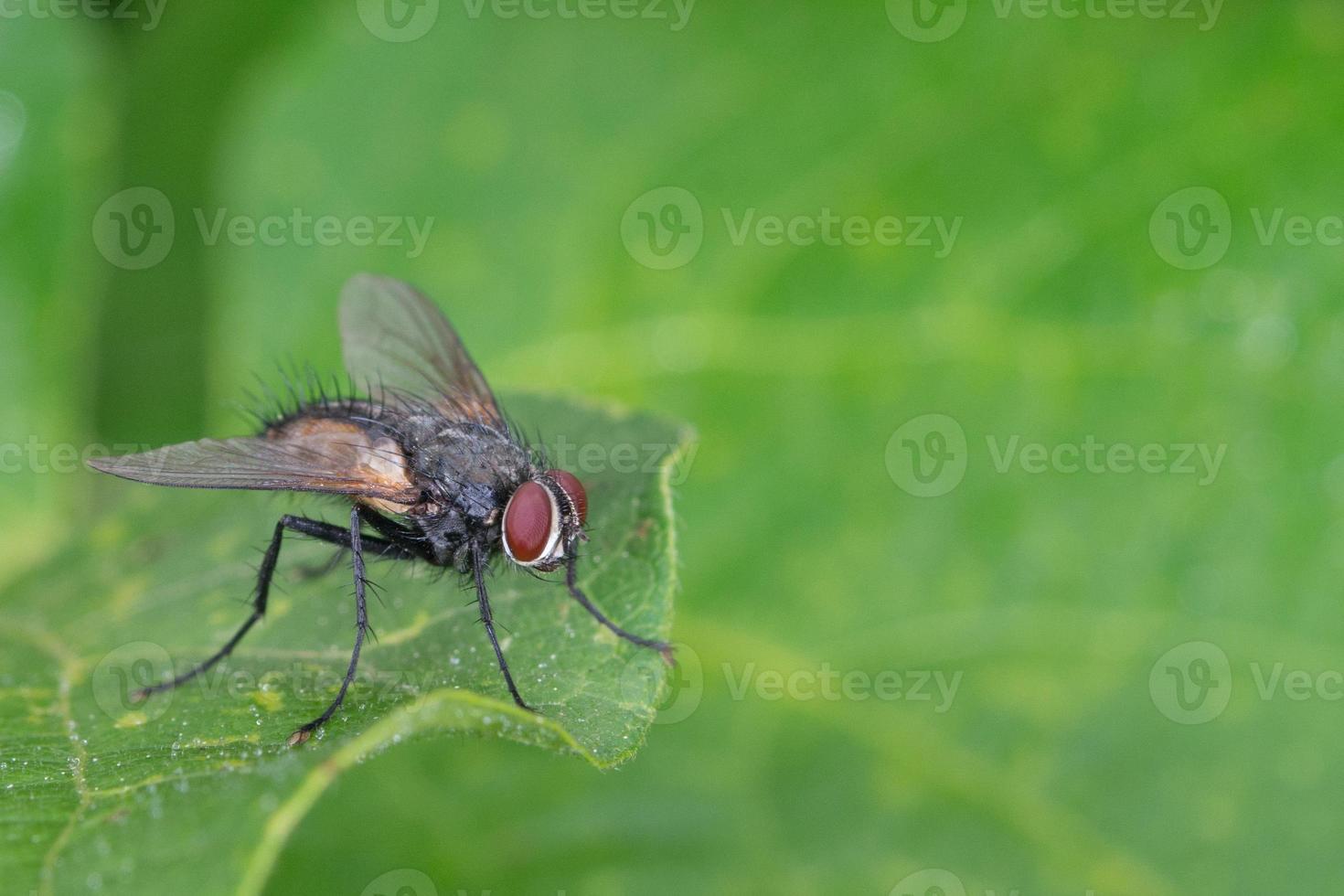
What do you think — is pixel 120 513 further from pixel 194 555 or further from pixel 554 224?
pixel 554 224

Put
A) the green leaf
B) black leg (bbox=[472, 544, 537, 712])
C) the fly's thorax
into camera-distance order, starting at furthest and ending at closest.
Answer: the fly's thorax
black leg (bbox=[472, 544, 537, 712])
the green leaf

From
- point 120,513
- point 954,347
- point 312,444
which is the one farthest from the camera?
point 954,347

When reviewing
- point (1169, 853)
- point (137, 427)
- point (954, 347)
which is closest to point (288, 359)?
point (137, 427)

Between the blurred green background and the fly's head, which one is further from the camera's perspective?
the blurred green background

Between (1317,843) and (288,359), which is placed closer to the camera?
(1317,843)

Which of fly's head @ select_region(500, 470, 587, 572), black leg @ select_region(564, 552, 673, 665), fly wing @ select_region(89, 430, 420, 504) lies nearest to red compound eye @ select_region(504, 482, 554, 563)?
fly's head @ select_region(500, 470, 587, 572)

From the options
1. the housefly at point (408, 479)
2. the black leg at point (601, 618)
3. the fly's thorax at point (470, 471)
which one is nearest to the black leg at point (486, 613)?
the housefly at point (408, 479)

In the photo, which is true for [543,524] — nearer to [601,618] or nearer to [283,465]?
[601,618]

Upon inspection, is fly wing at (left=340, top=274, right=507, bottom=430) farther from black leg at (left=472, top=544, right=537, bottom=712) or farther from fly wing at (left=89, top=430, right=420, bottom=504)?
black leg at (left=472, top=544, right=537, bottom=712)
